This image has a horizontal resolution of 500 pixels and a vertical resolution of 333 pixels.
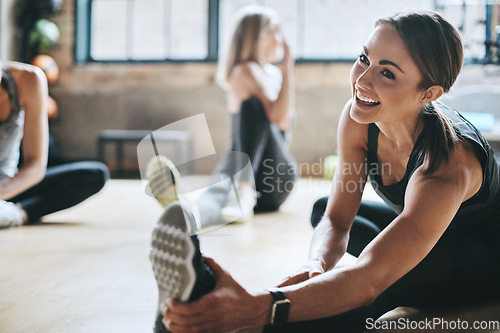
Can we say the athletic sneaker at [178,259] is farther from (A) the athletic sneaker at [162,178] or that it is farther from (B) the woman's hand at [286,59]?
(B) the woman's hand at [286,59]

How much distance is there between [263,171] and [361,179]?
4.17ft

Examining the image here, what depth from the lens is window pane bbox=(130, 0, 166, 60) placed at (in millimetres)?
4645

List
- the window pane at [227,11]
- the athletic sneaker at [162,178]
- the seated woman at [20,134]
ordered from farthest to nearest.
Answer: the window pane at [227,11]
the seated woman at [20,134]
the athletic sneaker at [162,178]

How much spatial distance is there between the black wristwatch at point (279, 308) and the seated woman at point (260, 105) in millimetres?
1590

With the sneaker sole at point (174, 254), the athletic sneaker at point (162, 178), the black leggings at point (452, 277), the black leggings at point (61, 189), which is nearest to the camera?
the sneaker sole at point (174, 254)

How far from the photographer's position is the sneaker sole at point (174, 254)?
28.5 inches

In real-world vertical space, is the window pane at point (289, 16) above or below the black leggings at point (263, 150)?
above

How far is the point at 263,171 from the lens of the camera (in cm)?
239

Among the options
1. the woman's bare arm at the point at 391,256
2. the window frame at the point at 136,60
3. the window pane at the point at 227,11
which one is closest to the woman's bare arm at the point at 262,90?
the woman's bare arm at the point at 391,256

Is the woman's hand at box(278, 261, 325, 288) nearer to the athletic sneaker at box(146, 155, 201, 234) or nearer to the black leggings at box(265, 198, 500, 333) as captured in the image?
the black leggings at box(265, 198, 500, 333)

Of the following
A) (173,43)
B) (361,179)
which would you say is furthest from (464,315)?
(173,43)

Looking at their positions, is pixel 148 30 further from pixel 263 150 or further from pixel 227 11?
pixel 263 150

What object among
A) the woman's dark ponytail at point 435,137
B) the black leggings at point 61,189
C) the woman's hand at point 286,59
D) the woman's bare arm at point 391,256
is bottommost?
the black leggings at point 61,189

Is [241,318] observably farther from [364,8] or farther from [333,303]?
[364,8]
